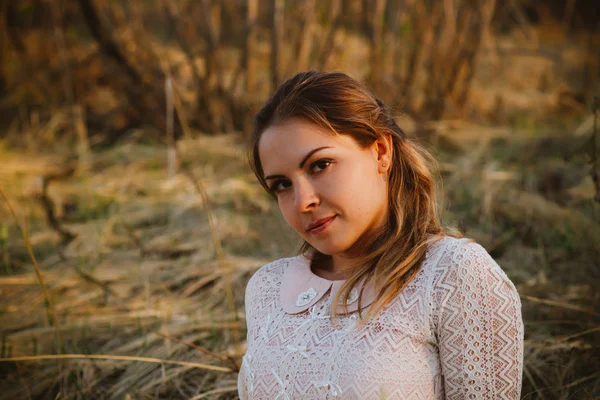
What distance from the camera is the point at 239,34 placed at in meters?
5.16

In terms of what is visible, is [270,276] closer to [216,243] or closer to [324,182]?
[324,182]

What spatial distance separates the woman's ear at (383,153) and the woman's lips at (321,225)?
227 mm

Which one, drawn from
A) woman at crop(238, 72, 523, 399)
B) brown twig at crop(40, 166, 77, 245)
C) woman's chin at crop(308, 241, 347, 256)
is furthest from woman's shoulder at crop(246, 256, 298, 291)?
brown twig at crop(40, 166, 77, 245)

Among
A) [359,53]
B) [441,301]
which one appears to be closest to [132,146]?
[359,53]

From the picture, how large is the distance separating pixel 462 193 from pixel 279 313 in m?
2.37

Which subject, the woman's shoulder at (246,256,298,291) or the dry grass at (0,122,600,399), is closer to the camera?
the woman's shoulder at (246,256,298,291)

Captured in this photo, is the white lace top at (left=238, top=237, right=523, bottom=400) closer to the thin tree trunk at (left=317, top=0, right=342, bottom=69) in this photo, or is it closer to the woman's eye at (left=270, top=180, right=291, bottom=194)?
the woman's eye at (left=270, top=180, right=291, bottom=194)

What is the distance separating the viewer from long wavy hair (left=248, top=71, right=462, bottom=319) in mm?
1445

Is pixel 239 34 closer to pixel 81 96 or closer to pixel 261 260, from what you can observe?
pixel 81 96

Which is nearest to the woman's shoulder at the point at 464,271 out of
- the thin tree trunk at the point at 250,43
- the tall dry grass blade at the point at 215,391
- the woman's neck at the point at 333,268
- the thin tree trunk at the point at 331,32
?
the woman's neck at the point at 333,268

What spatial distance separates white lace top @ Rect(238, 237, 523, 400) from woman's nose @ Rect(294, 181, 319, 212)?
0.25 m

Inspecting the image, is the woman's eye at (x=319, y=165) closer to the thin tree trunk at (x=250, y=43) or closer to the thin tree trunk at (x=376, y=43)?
the thin tree trunk at (x=376, y=43)

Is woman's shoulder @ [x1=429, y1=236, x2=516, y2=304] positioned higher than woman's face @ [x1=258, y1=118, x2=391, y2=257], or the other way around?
woman's face @ [x1=258, y1=118, x2=391, y2=257]

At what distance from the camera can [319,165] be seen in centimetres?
151
